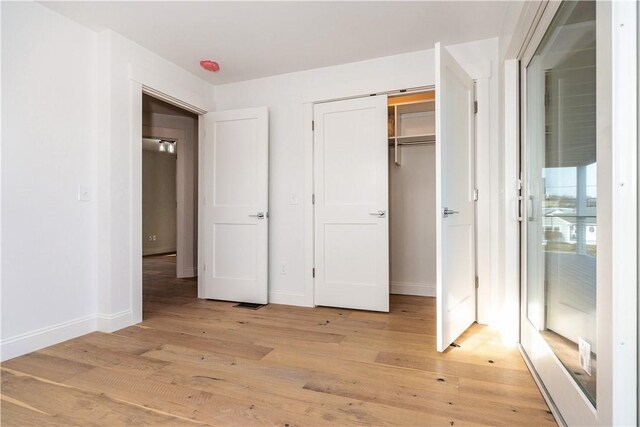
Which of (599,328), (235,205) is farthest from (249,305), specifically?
(599,328)

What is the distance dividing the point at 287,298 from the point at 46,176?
2178 mm

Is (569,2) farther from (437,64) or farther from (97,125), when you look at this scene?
(97,125)

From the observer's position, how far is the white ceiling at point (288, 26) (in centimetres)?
232

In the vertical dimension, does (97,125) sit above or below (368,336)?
above

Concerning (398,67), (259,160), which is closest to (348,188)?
(259,160)

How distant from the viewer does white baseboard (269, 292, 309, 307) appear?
3.34 meters

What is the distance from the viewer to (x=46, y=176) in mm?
2309

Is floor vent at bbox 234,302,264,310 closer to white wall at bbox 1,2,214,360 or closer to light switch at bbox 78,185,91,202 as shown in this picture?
white wall at bbox 1,2,214,360

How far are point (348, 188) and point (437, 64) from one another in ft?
4.51

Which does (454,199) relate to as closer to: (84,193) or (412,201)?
(412,201)

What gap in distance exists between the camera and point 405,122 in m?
3.78

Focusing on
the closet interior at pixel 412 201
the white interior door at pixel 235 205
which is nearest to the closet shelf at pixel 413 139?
the closet interior at pixel 412 201

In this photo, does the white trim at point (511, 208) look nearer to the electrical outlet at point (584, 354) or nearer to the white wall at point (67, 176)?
the electrical outlet at point (584, 354)

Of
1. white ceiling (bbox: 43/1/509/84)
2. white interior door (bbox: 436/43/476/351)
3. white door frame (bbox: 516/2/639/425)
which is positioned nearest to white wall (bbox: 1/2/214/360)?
white ceiling (bbox: 43/1/509/84)
